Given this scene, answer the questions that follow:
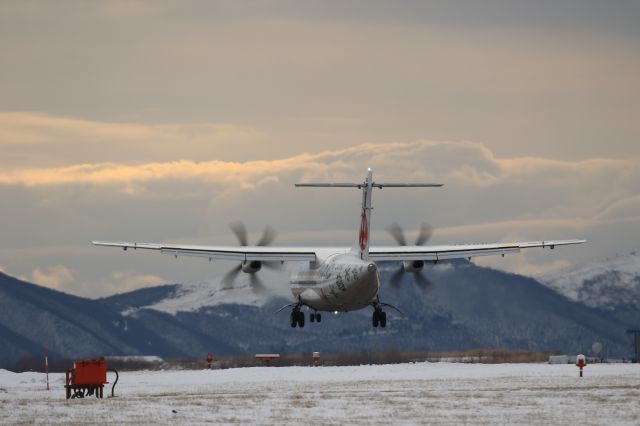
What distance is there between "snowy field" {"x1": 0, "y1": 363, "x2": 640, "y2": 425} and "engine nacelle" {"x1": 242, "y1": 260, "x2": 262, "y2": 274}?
365 inches

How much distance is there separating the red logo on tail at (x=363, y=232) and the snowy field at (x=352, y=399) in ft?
25.4

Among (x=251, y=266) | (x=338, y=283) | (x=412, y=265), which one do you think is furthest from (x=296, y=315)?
(x=338, y=283)

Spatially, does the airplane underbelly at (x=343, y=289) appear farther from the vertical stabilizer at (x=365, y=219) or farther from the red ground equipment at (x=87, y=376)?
the red ground equipment at (x=87, y=376)

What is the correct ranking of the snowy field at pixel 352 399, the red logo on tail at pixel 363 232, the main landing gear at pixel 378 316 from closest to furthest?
the snowy field at pixel 352 399
the red logo on tail at pixel 363 232
the main landing gear at pixel 378 316

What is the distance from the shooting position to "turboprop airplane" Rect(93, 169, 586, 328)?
3027 inches

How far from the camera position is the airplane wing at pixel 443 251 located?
8625cm

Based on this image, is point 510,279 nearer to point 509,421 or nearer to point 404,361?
point 404,361

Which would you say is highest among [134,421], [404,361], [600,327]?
[600,327]

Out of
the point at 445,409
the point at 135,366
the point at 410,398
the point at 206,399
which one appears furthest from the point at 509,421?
the point at 135,366

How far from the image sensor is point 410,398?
54812 millimetres

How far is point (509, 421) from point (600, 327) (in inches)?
5674

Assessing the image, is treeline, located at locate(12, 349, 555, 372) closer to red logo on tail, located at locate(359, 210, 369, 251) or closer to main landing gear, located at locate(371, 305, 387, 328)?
main landing gear, located at locate(371, 305, 387, 328)

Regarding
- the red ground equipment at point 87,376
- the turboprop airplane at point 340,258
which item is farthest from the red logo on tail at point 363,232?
the red ground equipment at point 87,376

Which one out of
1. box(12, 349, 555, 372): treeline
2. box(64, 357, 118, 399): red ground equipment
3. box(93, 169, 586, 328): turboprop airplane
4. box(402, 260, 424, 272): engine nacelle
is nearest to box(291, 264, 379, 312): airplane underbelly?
box(93, 169, 586, 328): turboprop airplane
